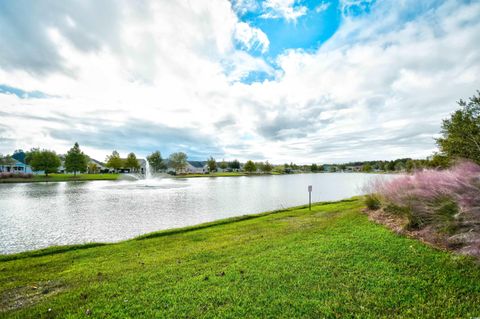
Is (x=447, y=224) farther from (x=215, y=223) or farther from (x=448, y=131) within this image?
(x=448, y=131)

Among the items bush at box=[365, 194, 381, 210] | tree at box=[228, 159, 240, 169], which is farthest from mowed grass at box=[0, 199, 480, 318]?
tree at box=[228, 159, 240, 169]

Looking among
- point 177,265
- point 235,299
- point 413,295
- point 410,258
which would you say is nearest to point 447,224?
point 410,258

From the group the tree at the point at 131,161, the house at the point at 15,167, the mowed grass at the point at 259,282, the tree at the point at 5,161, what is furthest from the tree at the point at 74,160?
the mowed grass at the point at 259,282

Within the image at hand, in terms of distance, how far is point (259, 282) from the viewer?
3953 millimetres

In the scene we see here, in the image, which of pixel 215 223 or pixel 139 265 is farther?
pixel 215 223

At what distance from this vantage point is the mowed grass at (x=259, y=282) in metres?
3.18

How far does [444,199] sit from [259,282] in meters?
5.21

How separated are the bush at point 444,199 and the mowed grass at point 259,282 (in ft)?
2.93

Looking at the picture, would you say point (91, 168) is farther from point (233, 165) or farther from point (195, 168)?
point (233, 165)

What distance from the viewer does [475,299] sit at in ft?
10.4

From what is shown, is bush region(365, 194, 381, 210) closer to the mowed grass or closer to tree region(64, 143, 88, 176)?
the mowed grass

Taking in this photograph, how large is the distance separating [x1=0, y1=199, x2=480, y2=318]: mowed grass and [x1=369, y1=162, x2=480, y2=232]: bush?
2.93 ft

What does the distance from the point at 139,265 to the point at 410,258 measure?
6060 millimetres

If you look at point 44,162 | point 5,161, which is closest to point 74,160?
point 44,162
